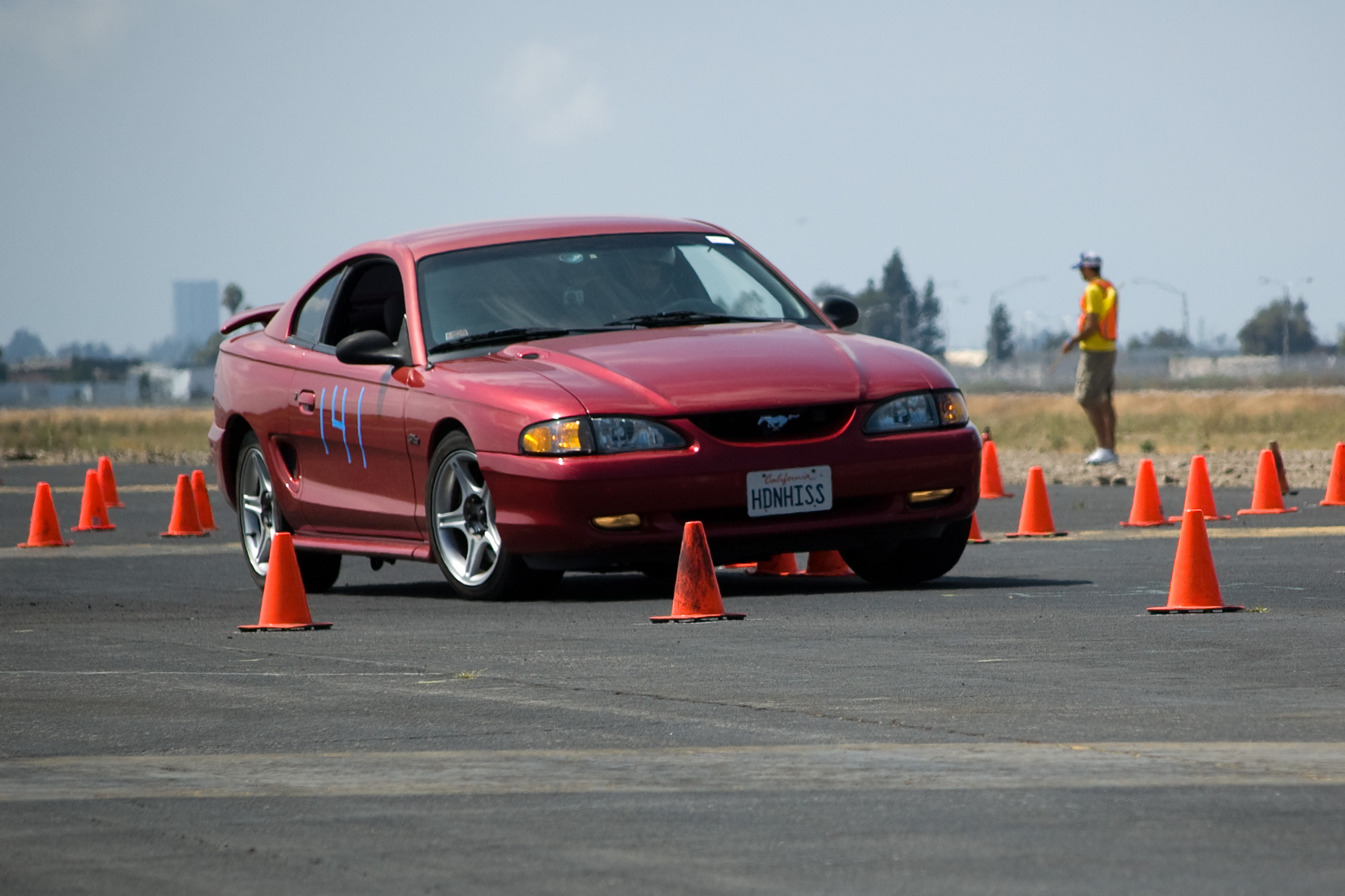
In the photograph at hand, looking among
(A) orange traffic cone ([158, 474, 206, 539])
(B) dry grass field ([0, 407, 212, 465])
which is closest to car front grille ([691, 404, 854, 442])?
(A) orange traffic cone ([158, 474, 206, 539])

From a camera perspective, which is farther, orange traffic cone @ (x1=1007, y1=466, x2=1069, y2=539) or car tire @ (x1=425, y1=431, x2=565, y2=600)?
orange traffic cone @ (x1=1007, y1=466, x2=1069, y2=539)

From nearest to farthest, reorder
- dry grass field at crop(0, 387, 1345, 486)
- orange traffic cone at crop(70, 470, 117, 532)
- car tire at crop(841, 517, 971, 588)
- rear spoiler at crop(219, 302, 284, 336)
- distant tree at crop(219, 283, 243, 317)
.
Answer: car tire at crop(841, 517, 971, 588) → rear spoiler at crop(219, 302, 284, 336) → orange traffic cone at crop(70, 470, 117, 532) → dry grass field at crop(0, 387, 1345, 486) → distant tree at crop(219, 283, 243, 317)

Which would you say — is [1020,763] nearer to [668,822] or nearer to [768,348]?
[668,822]

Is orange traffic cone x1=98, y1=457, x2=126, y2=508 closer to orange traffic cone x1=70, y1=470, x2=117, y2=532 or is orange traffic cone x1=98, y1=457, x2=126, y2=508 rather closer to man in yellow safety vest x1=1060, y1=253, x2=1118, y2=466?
orange traffic cone x1=70, y1=470, x2=117, y2=532

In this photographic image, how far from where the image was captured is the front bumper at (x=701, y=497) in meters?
9.38

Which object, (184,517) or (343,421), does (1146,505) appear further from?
(184,517)

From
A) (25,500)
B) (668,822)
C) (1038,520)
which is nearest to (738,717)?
(668,822)

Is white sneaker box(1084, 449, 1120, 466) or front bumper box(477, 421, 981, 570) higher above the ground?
front bumper box(477, 421, 981, 570)

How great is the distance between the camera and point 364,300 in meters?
11.5

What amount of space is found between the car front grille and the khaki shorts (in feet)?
40.7

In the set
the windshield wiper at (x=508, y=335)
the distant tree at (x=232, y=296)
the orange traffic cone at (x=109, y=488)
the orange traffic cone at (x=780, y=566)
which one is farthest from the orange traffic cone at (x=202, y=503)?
the distant tree at (x=232, y=296)

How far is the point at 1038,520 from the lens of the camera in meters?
14.5

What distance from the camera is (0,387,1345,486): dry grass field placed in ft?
75.2

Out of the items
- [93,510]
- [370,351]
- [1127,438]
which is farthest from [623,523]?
[1127,438]
